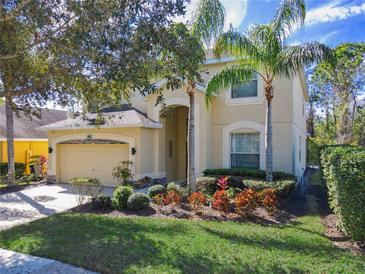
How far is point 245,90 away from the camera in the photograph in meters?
14.6

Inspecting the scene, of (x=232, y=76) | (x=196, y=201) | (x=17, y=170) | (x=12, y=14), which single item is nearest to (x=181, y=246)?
(x=196, y=201)

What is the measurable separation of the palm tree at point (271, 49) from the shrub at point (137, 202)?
4.98 meters

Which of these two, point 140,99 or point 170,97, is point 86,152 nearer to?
point 140,99

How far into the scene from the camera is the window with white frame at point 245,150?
14289 millimetres

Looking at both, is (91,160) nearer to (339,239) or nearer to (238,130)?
(238,130)

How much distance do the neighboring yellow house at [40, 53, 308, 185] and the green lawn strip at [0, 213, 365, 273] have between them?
5.93 meters

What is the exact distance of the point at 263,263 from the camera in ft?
18.4

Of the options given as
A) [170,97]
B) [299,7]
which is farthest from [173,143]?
[299,7]

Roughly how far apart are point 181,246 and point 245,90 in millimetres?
9928

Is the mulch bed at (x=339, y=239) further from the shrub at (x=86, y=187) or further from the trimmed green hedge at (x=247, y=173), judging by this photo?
the shrub at (x=86, y=187)

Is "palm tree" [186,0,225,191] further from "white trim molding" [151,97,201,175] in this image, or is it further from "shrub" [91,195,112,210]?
"shrub" [91,195,112,210]

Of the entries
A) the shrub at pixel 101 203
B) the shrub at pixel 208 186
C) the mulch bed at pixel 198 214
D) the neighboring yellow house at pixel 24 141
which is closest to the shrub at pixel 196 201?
the mulch bed at pixel 198 214

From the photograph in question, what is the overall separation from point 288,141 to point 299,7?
587 centimetres

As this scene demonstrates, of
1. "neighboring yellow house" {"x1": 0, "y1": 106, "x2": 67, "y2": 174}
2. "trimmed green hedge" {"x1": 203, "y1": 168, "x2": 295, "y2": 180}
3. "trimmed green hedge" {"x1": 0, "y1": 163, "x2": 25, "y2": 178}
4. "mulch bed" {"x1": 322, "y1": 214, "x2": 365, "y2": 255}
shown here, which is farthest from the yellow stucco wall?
"mulch bed" {"x1": 322, "y1": 214, "x2": 365, "y2": 255}
